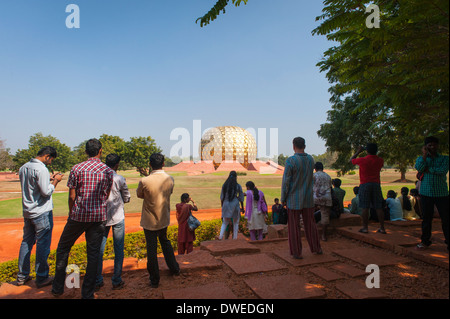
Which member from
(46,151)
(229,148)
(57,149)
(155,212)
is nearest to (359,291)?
(155,212)

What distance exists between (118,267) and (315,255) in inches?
114

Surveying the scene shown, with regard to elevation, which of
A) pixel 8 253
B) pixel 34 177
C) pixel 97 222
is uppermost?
pixel 34 177

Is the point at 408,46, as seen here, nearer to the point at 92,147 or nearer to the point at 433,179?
the point at 433,179

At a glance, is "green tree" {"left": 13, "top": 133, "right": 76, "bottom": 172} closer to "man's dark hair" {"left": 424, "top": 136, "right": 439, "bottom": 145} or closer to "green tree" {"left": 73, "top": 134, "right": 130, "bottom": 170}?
"green tree" {"left": 73, "top": 134, "right": 130, "bottom": 170}

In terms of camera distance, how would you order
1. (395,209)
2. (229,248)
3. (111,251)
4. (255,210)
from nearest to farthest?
(229,248) < (255,210) < (395,209) < (111,251)

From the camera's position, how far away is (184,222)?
590cm

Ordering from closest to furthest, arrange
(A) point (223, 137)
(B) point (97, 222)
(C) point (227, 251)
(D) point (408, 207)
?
(B) point (97, 222)
(C) point (227, 251)
(D) point (408, 207)
(A) point (223, 137)

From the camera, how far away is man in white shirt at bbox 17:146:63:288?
136 inches

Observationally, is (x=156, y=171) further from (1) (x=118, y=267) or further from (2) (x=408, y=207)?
(2) (x=408, y=207)

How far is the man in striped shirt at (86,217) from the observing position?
2926 mm

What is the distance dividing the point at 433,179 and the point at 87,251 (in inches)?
187
